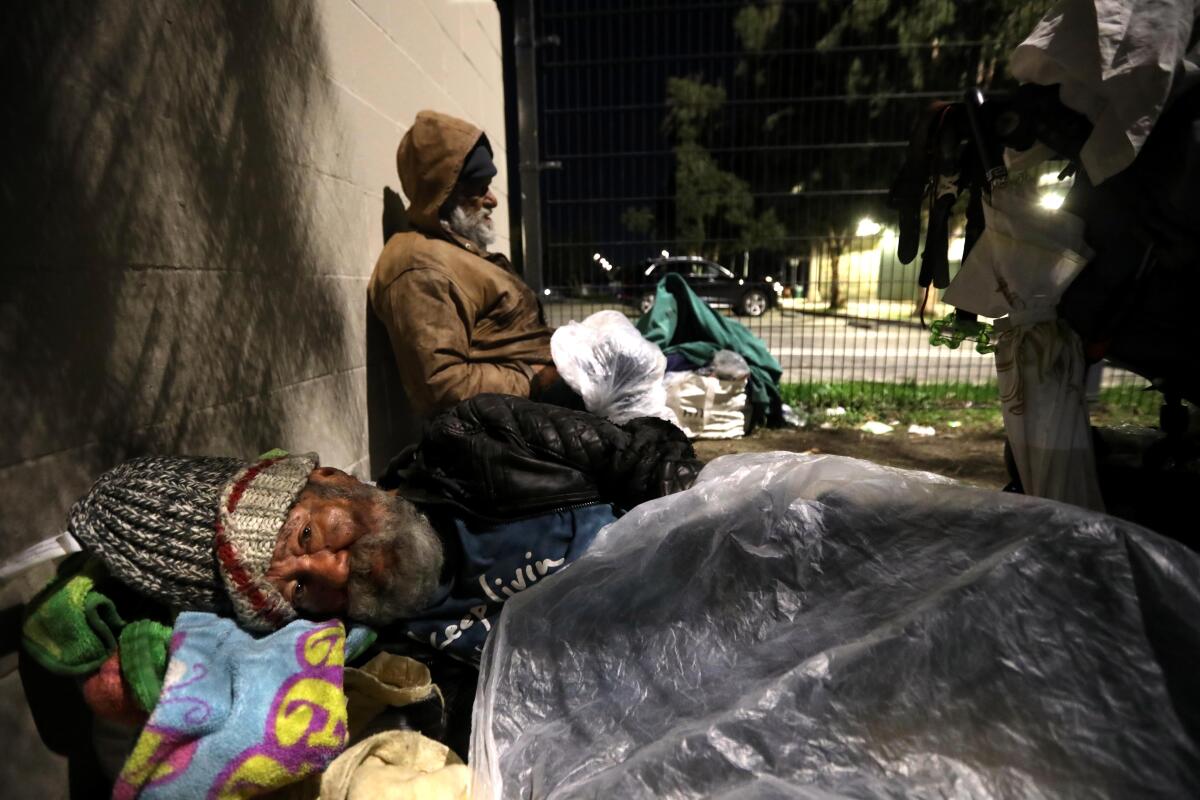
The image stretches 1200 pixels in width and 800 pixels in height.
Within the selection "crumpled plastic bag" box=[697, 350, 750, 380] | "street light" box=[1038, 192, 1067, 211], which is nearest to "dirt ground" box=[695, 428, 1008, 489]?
"crumpled plastic bag" box=[697, 350, 750, 380]

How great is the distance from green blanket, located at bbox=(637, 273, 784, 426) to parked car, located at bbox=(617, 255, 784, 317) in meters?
0.35

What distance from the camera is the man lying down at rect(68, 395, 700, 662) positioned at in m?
1.23

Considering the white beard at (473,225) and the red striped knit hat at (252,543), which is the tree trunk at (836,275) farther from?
the red striped knit hat at (252,543)

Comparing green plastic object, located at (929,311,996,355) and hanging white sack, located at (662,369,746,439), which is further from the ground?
green plastic object, located at (929,311,996,355)

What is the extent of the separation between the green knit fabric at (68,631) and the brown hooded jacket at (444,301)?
1423 millimetres

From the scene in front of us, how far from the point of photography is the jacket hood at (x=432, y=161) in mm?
2904

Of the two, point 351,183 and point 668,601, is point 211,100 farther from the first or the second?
point 668,601

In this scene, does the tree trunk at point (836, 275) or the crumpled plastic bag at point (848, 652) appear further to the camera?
the tree trunk at point (836, 275)

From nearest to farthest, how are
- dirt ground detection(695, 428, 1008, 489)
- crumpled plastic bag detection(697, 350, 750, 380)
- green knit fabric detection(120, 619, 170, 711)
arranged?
green knit fabric detection(120, 619, 170, 711), dirt ground detection(695, 428, 1008, 489), crumpled plastic bag detection(697, 350, 750, 380)

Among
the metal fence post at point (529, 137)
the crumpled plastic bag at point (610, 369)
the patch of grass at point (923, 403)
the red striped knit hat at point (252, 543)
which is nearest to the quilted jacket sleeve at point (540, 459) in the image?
the red striped knit hat at point (252, 543)

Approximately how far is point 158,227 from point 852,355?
196 inches

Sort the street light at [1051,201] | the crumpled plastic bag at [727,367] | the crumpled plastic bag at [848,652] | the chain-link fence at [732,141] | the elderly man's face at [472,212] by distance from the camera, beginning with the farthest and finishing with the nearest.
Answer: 1. the chain-link fence at [732,141]
2. the crumpled plastic bag at [727,367]
3. the elderly man's face at [472,212]
4. the street light at [1051,201]
5. the crumpled plastic bag at [848,652]

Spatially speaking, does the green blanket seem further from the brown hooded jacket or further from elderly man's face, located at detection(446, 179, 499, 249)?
elderly man's face, located at detection(446, 179, 499, 249)

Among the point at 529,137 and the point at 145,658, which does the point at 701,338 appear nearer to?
the point at 529,137
